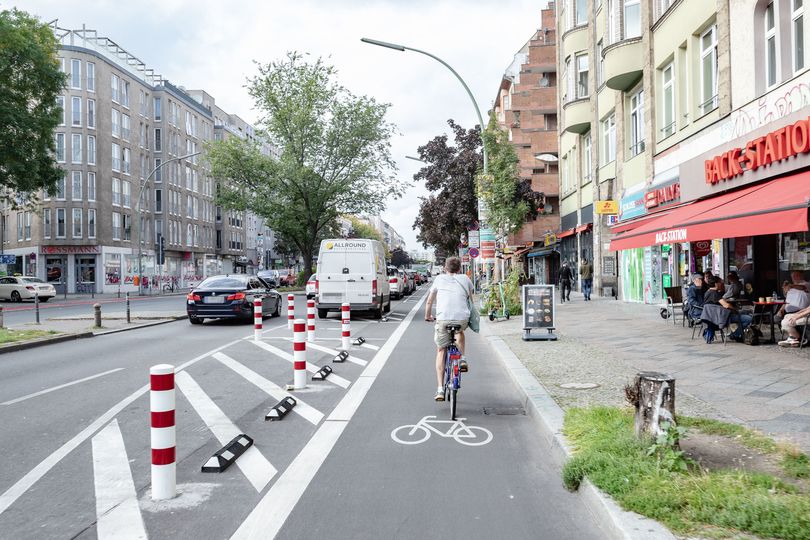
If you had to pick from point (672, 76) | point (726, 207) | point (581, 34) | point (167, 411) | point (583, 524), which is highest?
point (581, 34)

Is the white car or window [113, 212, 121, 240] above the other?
window [113, 212, 121, 240]

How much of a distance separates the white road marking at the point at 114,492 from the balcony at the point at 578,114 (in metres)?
25.2

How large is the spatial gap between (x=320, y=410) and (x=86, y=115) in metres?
50.2

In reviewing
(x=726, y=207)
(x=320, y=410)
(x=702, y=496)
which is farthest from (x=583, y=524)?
(x=726, y=207)

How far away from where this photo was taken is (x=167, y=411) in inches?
168

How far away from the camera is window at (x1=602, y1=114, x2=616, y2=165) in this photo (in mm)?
25031

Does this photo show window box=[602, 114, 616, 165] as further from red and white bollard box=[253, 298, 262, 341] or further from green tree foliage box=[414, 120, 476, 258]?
red and white bollard box=[253, 298, 262, 341]

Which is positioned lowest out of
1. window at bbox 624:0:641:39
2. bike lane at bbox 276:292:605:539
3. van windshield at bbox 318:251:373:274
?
bike lane at bbox 276:292:605:539

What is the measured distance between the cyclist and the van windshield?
12824 millimetres

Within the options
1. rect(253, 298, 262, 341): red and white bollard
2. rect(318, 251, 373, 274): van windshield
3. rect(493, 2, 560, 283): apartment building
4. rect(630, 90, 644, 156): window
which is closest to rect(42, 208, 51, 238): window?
rect(493, 2, 560, 283): apartment building

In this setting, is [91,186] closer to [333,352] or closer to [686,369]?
[333,352]

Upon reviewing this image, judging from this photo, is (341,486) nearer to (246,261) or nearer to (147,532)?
(147,532)

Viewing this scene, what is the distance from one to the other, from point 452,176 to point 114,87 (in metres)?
30.7

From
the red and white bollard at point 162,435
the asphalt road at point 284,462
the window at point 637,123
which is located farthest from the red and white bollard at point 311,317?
the window at point 637,123
